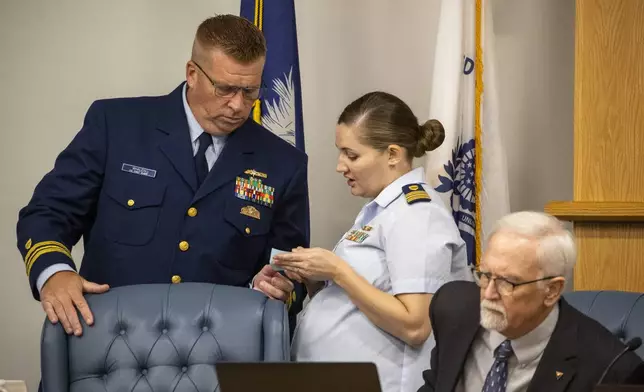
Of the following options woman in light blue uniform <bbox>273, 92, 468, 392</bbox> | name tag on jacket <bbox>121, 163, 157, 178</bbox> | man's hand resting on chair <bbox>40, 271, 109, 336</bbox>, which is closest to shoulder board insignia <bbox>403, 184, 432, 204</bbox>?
woman in light blue uniform <bbox>273, 92, 468, 392</bbox>

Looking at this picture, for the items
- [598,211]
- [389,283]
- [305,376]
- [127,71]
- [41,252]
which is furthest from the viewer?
[127,71]

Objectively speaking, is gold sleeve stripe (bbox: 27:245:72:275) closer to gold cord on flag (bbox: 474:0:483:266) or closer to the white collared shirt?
the white collared shirt

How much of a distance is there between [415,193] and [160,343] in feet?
2.84

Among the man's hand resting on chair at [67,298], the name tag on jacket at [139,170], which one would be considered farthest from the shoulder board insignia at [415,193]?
the man's hand resting on chair at [67,298]

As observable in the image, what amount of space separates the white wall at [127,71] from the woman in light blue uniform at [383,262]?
1.41 metres

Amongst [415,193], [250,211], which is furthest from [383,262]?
Result: [250,211]

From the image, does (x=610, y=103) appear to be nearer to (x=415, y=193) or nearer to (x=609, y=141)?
(x=609, y=141)

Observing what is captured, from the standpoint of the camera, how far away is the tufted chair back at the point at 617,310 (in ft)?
8.25

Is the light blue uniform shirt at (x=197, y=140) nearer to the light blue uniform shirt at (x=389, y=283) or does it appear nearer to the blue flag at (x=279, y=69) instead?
the light blue uniform shirt at (x=389, y=283)

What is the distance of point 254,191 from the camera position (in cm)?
313

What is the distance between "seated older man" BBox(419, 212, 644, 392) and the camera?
7.21 ft

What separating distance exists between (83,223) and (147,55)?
65.4 inches

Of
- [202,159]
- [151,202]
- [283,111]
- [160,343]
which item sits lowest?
[160,343]

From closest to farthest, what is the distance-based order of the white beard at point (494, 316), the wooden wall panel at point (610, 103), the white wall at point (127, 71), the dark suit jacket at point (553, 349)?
the dark suit jacket at point (553, 349) < the white beard at point (494, 316) < the wooden wall panel at point (610, 103) < the white wall at point (127, 71)
